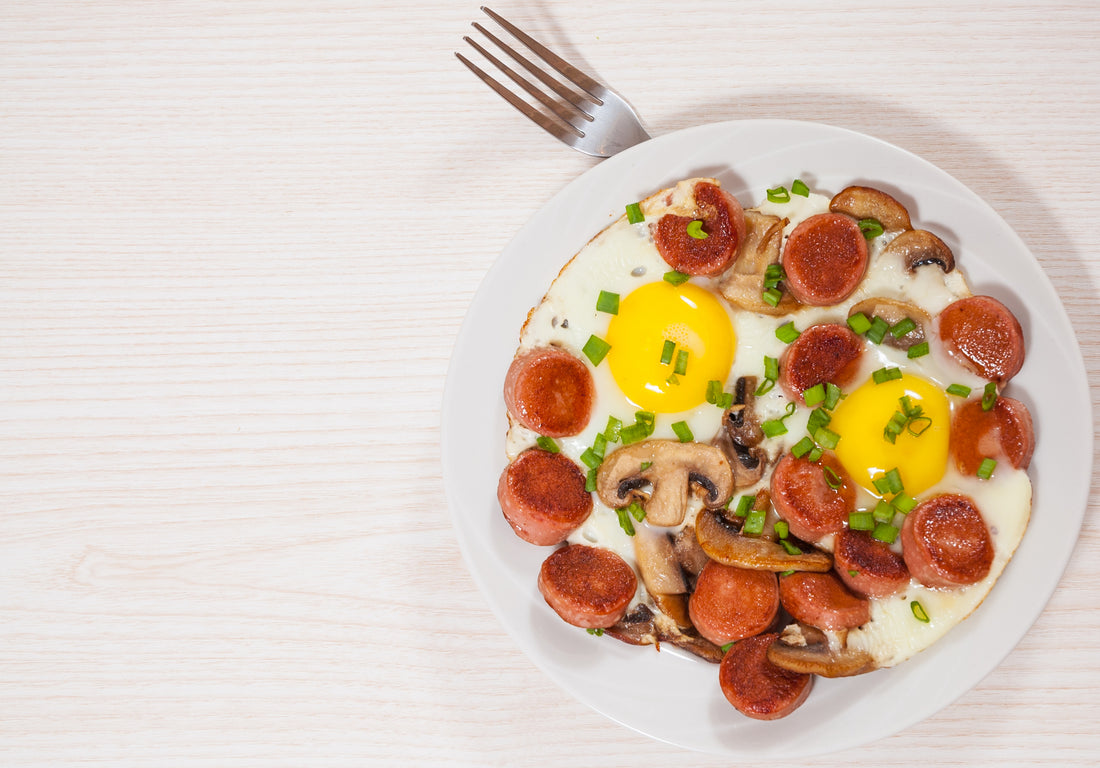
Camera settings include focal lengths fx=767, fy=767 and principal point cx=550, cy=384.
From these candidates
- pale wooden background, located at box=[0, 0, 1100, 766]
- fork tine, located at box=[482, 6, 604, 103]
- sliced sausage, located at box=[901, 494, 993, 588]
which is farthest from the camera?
pale wooden background, located at box=[0, 0, 1100, 766]

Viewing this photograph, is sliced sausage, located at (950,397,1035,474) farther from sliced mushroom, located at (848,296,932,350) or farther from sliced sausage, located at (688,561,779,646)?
sliced sausage, located at (688,561,779,646)

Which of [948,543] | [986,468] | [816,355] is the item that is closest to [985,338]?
[986,468]

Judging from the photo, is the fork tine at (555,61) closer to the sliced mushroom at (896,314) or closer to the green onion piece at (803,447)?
the sliced mushroom at (896,314)

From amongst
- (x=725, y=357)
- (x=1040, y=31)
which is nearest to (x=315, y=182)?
(x=725, y=357)

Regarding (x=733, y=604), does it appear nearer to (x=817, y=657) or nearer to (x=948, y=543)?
(x=817, y=657)

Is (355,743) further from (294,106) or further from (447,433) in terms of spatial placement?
(294,106)

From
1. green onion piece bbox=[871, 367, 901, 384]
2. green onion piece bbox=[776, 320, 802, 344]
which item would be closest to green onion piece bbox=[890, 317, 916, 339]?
green onion piece bbox=[871, 367, 901, 384]
